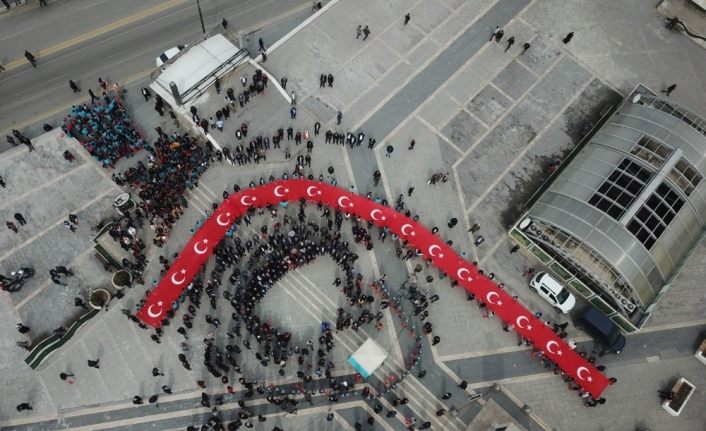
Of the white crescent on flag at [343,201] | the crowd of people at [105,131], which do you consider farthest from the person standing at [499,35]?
the crowd of people at [105,131]

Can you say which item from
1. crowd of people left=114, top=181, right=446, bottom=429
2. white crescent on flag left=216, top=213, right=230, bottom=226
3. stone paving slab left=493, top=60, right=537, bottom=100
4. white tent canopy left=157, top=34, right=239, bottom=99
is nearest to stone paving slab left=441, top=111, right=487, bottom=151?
stone paving slab left=493, top=60, right=537, bottom=100

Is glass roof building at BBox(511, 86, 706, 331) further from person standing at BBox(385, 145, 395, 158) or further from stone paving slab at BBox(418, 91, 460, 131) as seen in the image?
person standing at BBox(385, 145, 395, 158)

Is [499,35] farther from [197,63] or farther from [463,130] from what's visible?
[197,63]

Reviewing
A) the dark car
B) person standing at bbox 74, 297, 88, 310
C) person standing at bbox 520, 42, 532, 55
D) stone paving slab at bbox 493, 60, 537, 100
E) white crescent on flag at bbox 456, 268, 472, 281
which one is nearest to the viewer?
person standing at bbox 74, 297, 88, 310

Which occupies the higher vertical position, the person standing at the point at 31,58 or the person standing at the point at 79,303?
the person standing at the point at 31,58

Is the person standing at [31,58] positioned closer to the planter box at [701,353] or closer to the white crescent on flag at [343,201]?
the white crescent on flag at [343,201]

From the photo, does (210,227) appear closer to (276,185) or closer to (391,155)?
(276,185)
